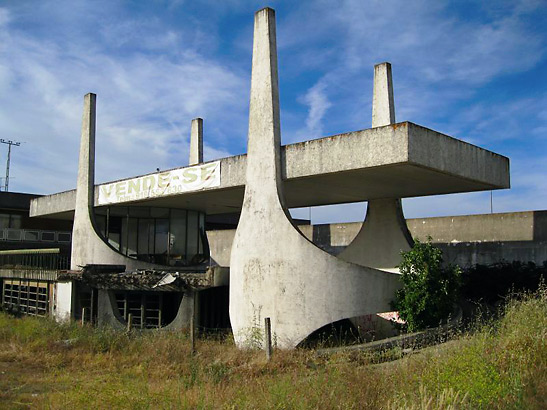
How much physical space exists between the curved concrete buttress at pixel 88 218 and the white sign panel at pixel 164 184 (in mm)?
1245

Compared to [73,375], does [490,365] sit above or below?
above

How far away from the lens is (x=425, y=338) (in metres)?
12.3

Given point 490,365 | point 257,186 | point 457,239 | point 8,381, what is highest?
point 257,186

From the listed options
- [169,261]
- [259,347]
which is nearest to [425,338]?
[259,347]

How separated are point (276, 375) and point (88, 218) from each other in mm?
14354

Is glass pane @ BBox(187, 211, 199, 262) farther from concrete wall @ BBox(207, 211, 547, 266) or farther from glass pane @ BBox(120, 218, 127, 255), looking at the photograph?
concrete wall @ BBox(207, 211, 547, 266)

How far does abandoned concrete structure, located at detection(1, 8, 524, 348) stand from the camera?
12.9 m

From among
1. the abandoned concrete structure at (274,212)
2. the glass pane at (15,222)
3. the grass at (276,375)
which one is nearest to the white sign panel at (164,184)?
the abandoned concrete structure at (274,212)

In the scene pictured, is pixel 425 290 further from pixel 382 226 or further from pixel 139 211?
pixel 139 211

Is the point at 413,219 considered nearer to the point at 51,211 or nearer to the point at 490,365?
the point at 490,365

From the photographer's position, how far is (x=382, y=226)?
57.9 feet

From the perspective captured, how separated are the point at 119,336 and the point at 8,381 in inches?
160

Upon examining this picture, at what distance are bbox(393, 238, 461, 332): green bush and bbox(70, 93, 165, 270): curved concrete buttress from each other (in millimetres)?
11587

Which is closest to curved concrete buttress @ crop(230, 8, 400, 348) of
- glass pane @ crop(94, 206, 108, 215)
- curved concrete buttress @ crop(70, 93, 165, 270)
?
curved concrete buttress @ crop(70, 93, 165, 270)
